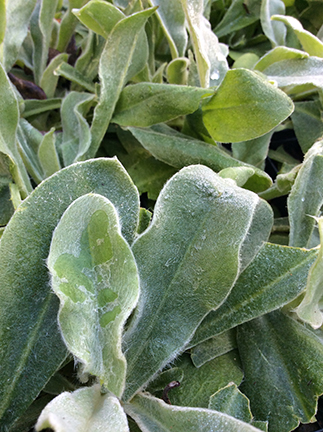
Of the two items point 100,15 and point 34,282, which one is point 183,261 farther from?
point 100,15

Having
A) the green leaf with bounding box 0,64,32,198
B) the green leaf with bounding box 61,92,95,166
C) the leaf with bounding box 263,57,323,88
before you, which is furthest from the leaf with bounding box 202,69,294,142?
the green leaf with bounding box 0,64,32,198

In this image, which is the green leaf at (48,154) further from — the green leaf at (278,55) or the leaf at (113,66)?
the green leaf at (278,55)

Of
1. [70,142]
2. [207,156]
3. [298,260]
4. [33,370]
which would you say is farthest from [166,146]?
[33,370]

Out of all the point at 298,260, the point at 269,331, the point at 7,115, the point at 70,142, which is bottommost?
the point at 269,331

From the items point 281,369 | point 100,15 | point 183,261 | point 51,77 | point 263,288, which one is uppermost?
point 100,15

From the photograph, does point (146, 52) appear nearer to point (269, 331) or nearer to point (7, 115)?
point (7, 115)

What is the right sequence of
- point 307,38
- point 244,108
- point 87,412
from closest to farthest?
point 87,412 < point 244,108 < point 307,38

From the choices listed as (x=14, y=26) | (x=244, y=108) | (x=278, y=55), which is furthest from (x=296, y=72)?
(x=14, y=26)

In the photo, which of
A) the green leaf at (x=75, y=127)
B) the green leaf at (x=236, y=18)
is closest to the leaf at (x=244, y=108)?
the green leaf at (x=75, y=127)
